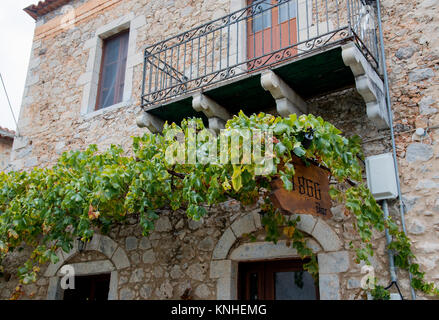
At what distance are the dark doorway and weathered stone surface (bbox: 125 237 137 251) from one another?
581 millimetres

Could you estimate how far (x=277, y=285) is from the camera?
4.38 meters

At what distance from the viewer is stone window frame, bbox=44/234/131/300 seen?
518 cm

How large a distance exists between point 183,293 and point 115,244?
48.3 inches

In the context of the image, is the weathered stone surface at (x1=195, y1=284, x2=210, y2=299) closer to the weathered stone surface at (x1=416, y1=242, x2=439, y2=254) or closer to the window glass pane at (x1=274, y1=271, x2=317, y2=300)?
the window glass pane at (x1=274, y1=271, x2=317, y2=300)

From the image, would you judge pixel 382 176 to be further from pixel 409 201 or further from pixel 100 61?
pixel 100 61

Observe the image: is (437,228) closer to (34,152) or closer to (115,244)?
(115,244)

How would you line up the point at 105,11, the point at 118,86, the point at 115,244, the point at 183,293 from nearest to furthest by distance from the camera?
the point at 183,293 → the point at 115,244 → the point at 118,86 → the point at 105,11

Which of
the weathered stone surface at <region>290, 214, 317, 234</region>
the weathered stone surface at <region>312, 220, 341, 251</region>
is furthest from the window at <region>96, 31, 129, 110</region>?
the weathered stone surface at <region>312, 220, 341, 251</region>

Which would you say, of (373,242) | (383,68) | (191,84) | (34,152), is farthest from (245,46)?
(34,152)

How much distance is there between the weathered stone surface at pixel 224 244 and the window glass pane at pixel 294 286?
1.82 feet

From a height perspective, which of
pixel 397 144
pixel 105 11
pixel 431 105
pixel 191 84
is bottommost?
pixel 397 144

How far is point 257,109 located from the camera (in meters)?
4.93

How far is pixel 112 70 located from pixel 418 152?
4852 millimetres

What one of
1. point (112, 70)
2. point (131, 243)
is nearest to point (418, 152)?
point (131, 243)
